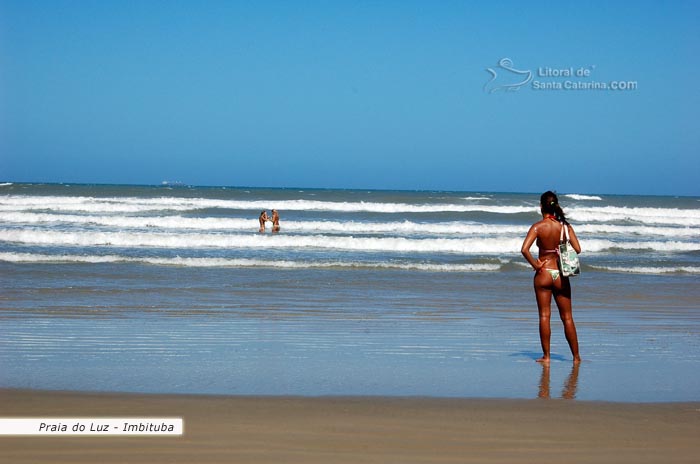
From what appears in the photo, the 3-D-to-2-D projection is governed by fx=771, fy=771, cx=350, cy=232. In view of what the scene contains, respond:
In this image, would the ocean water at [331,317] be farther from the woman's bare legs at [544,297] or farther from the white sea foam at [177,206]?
the white sea foam at [177,206]

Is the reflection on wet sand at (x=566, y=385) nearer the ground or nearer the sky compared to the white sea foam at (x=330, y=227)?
nearer the sky

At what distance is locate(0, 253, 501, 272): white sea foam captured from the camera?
16.0 m

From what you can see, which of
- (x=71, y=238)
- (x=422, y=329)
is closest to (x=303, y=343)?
(x=422, y=329)

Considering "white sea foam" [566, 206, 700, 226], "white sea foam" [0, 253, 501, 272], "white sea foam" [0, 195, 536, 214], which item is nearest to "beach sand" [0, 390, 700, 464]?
"white sea foam" [0, 253, 501, 272]

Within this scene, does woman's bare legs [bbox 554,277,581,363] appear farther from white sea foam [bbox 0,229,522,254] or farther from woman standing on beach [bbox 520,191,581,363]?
white sea foam [bbox 0,229,522,254]

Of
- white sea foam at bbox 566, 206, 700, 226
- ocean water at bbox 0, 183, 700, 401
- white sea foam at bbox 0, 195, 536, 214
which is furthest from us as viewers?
white sea foam at bbox 0, 195, 536, 214

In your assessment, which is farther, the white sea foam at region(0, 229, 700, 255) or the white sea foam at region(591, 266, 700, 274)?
the white sea foam at region(0, 229, 700, 255)

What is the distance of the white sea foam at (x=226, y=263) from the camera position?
52.4 ft

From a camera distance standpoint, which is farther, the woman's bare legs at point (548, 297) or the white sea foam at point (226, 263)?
the white sea foam at point (226, 263)

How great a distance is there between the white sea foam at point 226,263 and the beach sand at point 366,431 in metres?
10.7

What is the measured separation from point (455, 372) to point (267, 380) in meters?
1.54

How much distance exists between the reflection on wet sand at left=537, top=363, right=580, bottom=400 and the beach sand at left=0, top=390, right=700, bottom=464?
22cm

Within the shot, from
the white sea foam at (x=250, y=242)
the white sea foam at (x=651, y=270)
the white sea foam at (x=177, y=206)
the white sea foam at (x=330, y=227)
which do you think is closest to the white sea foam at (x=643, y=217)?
the white sea foam at (x=177, y=206)

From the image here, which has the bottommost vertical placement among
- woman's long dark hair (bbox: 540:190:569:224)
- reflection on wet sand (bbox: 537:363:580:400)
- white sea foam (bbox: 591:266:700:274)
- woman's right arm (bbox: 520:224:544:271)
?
white sea foam (bbox: 591:266:700:274)
